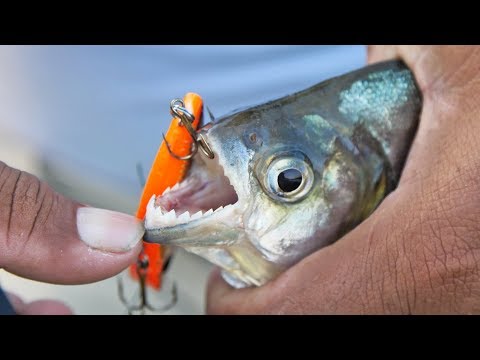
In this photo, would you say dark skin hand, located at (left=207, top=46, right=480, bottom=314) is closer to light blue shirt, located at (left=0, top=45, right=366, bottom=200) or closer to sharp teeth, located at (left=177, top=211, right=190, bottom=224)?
sharp teeth, located at (left=177, top=211, right=190, bottom=224)

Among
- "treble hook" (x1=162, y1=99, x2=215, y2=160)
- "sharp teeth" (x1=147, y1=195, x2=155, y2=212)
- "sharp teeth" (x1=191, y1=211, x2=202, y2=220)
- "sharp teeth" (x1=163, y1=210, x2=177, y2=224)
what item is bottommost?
"sharp teeth" (x1=163, y1=210, x2=177, y2=224)

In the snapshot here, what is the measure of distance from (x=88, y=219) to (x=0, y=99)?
6.87ft

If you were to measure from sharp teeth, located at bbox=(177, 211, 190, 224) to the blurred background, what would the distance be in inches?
49.6

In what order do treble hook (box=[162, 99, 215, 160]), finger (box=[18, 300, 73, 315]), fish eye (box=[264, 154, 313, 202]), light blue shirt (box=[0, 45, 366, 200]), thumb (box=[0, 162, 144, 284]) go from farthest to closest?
light blue shirt (box=[0, 45, 366, 200])
finger (box=[18, 300, 73, 315])
fish eye (box=[264, 154, 313, 202])
treble hook (box=[162, 99, 215, 160])
thumb (box=[0, 162, 144, 284])

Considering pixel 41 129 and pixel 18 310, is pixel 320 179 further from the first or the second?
pixel 41 129

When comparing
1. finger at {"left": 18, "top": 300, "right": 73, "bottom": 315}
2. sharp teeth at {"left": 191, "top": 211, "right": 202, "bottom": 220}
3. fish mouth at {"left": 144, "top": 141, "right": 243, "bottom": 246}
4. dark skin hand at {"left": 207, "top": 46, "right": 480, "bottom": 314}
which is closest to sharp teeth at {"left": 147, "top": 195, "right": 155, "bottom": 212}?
fish mouth at {"left": 144, "top": 141, "right": 243, "bottom": 246}

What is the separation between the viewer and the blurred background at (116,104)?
2.49 metres

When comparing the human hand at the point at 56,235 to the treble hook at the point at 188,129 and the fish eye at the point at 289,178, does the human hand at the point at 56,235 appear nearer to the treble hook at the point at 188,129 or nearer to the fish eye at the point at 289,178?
the treble hook at the point at 188,129

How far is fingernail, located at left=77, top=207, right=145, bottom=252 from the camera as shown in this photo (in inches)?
51.9

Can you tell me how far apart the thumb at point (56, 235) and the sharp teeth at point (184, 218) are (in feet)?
0.35

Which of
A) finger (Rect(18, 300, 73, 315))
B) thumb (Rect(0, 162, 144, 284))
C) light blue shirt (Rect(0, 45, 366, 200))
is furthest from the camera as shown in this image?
light blue shirt (Rect(0, 45, 366, 200))

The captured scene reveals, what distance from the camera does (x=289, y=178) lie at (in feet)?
4.85

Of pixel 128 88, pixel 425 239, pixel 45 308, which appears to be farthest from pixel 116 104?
pixel 425 239

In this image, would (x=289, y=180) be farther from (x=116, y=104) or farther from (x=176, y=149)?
(x=116, y=104)
